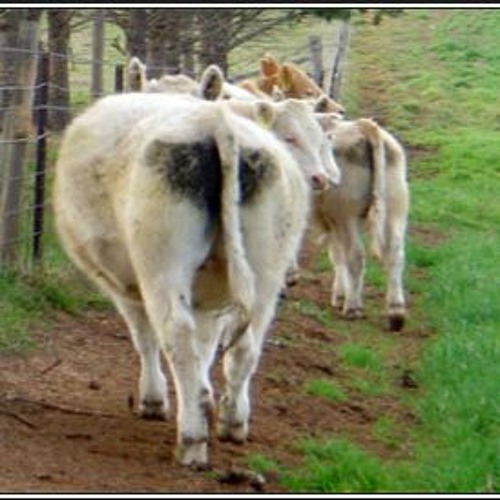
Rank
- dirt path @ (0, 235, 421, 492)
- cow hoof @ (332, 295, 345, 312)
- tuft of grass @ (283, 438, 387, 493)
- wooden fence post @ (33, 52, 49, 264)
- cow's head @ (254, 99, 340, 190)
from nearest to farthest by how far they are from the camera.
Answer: dirt path @ (0, 235, 421, 492)
tuft of grass @ (283, 438, 387, 493)
cow's head @ (254, 99, 340, 190)
wooden fence post @ (33, 52, 49, 264)
cow hoof @ (332, 295, 345, 312)

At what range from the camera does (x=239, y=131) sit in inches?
277

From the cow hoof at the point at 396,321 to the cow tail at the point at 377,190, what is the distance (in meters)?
0.54

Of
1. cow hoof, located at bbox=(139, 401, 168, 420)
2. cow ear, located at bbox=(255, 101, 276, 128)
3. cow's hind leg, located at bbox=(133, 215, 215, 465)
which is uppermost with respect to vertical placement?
cow ear, located at bbox=(255, 101, 276, 128)

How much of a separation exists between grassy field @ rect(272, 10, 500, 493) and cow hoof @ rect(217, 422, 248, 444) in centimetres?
34

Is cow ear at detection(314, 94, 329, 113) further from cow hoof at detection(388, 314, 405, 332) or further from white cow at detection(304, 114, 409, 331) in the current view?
cow hoof at detection(388, 314, 405, 332)

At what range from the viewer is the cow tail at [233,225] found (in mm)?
6750

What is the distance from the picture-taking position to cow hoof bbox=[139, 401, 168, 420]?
26.7 feet

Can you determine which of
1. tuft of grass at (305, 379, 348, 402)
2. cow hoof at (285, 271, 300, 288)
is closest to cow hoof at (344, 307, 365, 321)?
cow hoof at (285, 271, 300, 288)

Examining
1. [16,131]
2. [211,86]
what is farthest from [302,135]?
[16,131]

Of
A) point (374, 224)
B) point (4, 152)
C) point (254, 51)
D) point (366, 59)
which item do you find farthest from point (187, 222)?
point (366, 59)

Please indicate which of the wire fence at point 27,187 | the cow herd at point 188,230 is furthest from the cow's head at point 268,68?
the cow herd at point 188,230

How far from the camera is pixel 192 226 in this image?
6.79 metres

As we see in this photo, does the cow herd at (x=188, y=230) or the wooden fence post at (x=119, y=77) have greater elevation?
the cow herd at (x=188, y=230)

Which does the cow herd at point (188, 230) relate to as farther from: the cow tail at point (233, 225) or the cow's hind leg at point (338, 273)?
the cow's hind leg at point (338, 273)
